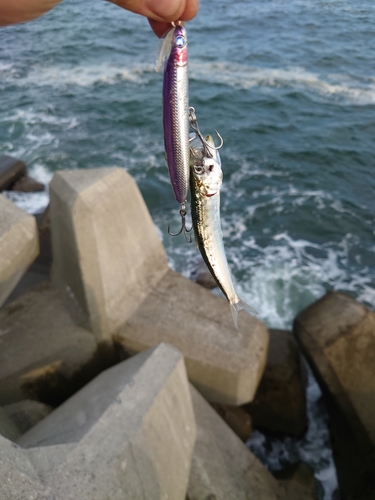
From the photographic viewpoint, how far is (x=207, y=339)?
4.63 m

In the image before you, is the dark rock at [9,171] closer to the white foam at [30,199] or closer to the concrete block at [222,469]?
the white foam at [30,199]

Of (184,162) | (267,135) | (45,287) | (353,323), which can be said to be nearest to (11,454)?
(184,162)

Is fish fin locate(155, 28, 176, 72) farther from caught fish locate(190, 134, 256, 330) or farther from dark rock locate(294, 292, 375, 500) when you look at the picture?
dark rock locate(294, 292, 375, 500)

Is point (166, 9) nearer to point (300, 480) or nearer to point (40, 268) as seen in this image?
point (300, 480)

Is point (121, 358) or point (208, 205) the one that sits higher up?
point (208, 205)

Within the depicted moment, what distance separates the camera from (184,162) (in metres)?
1.67

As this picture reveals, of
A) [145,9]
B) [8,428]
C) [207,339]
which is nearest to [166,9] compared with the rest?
[145,9]

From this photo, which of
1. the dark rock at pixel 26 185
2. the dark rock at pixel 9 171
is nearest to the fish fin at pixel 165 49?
the dark rock at pixel 9 171

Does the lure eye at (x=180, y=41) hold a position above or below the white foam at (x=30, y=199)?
above

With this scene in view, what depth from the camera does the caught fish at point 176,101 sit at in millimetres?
1538

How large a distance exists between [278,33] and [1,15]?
57.5 ft

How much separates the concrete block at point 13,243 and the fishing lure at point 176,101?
307cm

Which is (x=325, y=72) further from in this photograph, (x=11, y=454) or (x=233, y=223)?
(x=11, y=454)

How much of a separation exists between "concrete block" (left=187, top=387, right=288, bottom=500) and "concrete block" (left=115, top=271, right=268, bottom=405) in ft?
1.47
